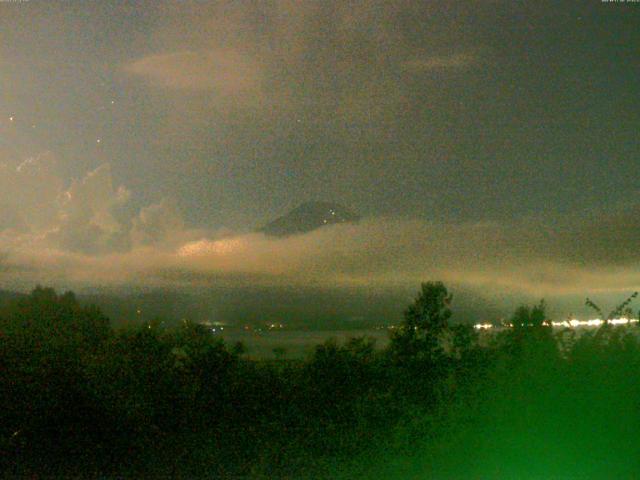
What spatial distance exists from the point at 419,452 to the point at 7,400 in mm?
7005

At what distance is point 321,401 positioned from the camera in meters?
13.8

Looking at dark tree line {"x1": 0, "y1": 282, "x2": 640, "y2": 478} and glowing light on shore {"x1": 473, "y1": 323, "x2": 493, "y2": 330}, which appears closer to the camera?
dark tree line {"x1": 0, "y1": 282, "x2": 640, "y2": 478}

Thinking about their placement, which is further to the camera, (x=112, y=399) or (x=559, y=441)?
(x=112, y=399)

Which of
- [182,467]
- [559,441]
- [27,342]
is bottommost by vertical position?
[182,467]

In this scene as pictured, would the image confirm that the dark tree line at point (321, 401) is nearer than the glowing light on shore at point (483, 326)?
Yes

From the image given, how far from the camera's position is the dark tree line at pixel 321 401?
10.6 metres

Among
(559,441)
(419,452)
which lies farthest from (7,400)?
(559,441)

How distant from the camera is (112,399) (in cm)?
1295

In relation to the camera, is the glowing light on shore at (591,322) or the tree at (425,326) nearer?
the glowing light on shore at (591,322)

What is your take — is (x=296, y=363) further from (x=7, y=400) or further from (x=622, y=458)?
(x=622, y=458)

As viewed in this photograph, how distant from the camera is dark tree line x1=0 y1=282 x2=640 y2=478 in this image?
10.6m

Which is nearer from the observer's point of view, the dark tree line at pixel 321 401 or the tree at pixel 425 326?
the dark tree line at pixel 321 401

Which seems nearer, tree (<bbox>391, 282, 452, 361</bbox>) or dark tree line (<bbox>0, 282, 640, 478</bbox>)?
dark tree line (<bbox>0, 282, 640, 478</bbox>)

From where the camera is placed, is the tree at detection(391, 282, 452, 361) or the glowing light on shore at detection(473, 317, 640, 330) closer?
the glowing light on shore at detection(473, 317, 640, 330)
